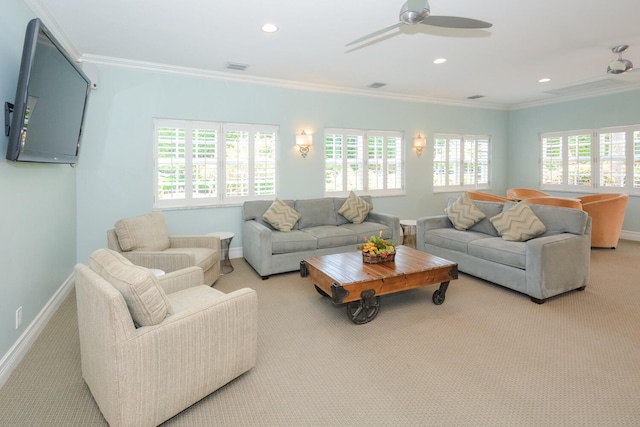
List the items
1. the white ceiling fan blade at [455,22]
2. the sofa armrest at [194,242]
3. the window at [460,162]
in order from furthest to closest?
the window at [460,162], the sofa armrest at [194,242], the white ceiling fan blade at [455,22]

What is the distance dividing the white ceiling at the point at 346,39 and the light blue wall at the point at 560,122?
1.31 metres

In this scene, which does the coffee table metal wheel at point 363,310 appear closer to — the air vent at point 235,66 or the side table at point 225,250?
the side table at point 225,250

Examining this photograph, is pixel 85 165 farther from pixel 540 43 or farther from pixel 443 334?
pixel 540 43

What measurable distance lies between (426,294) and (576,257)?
5.35ft

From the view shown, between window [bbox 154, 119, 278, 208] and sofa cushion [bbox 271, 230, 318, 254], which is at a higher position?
window [bbox 154, 119, 278, 208]

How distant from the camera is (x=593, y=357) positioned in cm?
254

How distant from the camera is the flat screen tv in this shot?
7.45 ft

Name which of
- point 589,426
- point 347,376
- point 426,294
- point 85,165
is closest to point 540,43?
point 426,294

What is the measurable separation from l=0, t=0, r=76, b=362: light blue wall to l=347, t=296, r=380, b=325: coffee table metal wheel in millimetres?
2553

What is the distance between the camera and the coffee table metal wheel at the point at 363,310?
3150 millimetres

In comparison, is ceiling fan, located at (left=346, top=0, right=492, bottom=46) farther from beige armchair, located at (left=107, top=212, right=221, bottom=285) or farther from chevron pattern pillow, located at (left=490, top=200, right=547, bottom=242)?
beige armchair, located at (left=107, top=212, right=221, bottom=285)

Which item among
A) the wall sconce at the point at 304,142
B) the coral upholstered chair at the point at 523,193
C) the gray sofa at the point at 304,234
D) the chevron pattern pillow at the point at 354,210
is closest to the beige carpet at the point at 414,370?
the gray sofa at the point at 304,234

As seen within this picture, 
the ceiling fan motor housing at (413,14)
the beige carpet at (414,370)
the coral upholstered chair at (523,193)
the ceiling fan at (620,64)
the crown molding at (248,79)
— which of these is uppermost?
the crown molding at (248,79)

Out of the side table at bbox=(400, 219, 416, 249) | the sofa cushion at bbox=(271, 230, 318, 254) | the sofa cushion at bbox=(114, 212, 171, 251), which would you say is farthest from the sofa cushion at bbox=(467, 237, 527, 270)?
the sofa cushion at bbox=(114, 212, 171, 251)
